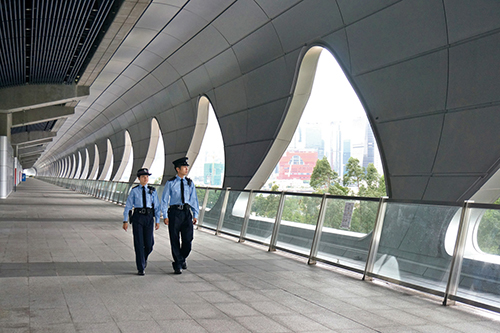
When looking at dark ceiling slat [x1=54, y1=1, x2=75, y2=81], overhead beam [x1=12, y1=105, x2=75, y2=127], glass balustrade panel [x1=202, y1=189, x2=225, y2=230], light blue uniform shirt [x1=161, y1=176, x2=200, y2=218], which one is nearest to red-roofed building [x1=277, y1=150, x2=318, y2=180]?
overhead beam [x1=12, y1=105, x2=75, y2=127]

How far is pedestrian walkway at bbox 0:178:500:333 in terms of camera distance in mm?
4590

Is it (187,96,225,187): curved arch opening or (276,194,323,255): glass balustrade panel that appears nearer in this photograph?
(276,194,323,255): glass balustrade panel

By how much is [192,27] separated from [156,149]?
17.3 metres

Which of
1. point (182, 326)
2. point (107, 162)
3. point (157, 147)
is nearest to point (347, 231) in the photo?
point (182, 326)

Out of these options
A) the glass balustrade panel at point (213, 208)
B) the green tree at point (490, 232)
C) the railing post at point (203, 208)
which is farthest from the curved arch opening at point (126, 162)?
the green tree at point (490, 232)

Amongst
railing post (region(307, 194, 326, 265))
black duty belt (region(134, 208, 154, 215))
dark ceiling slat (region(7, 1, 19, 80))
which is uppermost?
dark ceiling slat (region(7, 1, 19, 80))

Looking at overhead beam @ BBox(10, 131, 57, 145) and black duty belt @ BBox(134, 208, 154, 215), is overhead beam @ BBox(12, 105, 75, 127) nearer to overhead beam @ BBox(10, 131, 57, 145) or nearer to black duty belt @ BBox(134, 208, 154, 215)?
overhead beam @ BBox(10, 131, 57, 145)

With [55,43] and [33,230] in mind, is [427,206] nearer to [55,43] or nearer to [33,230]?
[33,230]

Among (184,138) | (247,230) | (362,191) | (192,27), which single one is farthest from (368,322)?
(362,191)

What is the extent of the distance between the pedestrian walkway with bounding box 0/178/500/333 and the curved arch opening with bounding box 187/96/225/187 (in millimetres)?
11103

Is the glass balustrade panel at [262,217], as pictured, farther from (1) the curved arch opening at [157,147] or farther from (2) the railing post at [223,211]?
(1) the curved arch opening at [157,147]

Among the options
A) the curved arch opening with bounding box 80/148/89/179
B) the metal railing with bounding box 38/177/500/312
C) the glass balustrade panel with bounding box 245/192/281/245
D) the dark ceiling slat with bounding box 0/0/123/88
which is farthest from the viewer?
the curved arch opening with bounding box 80/148/89/179

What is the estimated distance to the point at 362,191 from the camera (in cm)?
5762

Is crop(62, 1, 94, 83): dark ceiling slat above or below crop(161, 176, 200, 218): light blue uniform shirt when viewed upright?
above
